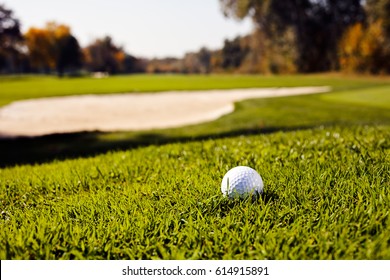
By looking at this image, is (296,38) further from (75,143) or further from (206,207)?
(206,207)

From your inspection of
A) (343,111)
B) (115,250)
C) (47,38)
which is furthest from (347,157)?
(47,38)

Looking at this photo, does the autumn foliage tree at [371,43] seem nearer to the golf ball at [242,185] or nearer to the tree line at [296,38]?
the tree line at [296,38]

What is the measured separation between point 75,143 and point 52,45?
59.9 meters

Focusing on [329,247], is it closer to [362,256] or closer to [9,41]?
[362,256]

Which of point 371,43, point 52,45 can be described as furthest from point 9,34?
point 371,43

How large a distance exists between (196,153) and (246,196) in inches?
84.4

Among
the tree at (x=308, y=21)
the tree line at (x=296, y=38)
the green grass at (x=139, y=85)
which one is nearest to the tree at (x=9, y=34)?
the tree line at (x=296, y=38)

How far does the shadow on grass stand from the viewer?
Answer: 8133 mm

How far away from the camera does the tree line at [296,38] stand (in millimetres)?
43969

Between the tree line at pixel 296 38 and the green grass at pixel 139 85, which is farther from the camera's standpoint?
the tree line at pixel 296 38

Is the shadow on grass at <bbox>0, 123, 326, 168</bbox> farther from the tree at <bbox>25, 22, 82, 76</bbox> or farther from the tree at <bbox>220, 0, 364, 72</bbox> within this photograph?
the tree at <bbox>25, 22, 82, 76</bbox>

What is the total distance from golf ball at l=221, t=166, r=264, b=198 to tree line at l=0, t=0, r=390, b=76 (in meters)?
45.2

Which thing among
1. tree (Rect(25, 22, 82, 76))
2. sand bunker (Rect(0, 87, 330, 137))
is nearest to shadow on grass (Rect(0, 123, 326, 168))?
sand bunker (Rect(0, 87, 330, 137))

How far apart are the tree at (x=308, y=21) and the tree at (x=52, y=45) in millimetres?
28859
